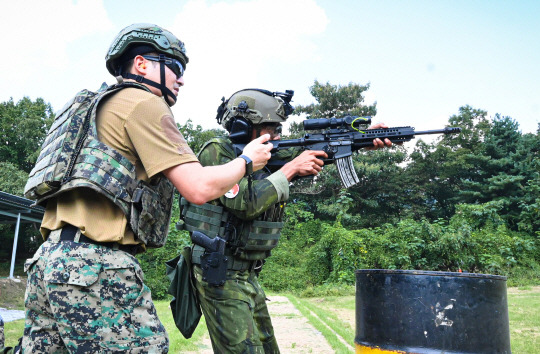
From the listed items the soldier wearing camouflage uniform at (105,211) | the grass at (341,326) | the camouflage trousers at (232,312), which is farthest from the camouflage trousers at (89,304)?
the grass at (341,326)

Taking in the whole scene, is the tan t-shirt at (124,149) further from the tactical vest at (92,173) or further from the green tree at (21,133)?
the green tree at (21,133)

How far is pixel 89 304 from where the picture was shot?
1731 millimetres

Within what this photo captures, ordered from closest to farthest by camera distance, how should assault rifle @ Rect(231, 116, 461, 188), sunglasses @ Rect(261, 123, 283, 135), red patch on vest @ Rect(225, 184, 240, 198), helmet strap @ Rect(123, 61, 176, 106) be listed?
helmet strap @ Rect(123, 61, 176, 106)
red patch on vest @ Rect(225, 184, 240, 198)
sunglasses @ Rect(261, 123, 283, 135)
assault rifle @ Rect(231, 116, 461, 188)

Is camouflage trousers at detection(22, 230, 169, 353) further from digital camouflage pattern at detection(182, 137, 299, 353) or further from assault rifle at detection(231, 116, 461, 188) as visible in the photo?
assault rifle at detection(231, 116, 461, 188)

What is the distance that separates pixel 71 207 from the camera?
1.90 m

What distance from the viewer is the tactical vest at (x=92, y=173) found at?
1847mm

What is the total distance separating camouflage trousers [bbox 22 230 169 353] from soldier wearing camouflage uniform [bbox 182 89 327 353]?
98 centimetres

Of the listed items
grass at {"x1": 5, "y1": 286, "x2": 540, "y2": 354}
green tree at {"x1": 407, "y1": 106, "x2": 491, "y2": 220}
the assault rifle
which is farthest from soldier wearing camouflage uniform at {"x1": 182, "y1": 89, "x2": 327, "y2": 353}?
green tree at {"x1": 407, "y1": 106, "x2": 491, "y2": 220}

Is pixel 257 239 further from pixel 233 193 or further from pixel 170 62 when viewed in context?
pixel 170 62

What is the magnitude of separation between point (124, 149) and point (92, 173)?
0.17 m

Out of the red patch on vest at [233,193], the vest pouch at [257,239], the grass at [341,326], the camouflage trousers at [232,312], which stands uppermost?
the red patch on vest at [233,193]

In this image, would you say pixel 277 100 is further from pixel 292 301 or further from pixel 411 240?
pixel 411 240

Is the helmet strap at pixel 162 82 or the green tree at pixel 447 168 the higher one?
the green tree at pixel 447 168

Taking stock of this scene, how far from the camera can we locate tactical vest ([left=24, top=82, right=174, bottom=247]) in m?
1.85
